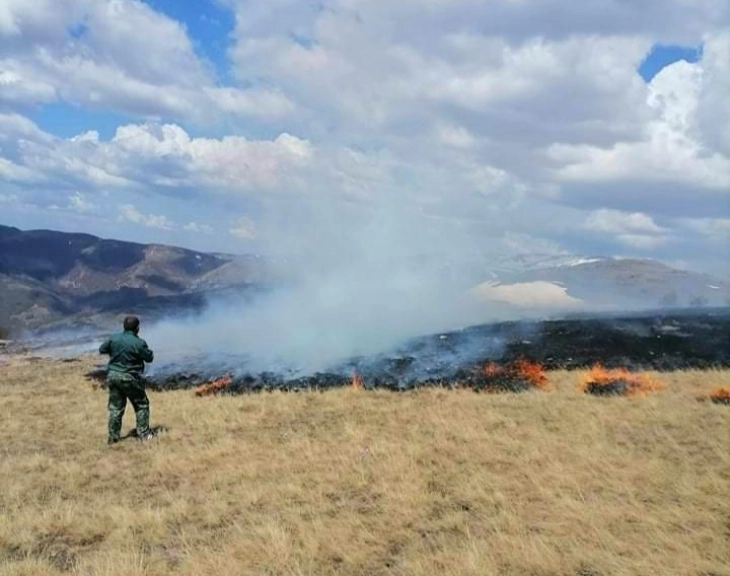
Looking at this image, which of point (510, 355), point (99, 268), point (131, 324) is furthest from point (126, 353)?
point (99, 268)

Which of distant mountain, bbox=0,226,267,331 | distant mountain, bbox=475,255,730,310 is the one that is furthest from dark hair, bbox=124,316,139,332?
distant mountain, bbox=0,226,267,331

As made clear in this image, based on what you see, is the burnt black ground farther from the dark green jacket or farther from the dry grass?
the dark green jacket

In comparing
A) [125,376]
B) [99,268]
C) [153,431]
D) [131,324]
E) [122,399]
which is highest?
[99,268]

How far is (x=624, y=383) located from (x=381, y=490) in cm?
1003

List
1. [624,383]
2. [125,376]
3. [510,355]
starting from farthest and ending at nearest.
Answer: [510,355]
[624,383]
[125,376]

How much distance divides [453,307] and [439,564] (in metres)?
37.3

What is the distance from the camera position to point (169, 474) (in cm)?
995

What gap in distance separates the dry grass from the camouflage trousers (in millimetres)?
382

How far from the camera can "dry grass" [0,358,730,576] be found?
6258 mm

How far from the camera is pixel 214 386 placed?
1914 cm

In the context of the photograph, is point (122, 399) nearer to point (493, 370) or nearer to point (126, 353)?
point (126, 353)

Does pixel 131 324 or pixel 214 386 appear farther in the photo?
pixel 214 386

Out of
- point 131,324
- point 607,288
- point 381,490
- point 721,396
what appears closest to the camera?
point 381,490

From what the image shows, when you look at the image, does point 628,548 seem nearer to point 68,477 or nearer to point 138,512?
point 138,512
